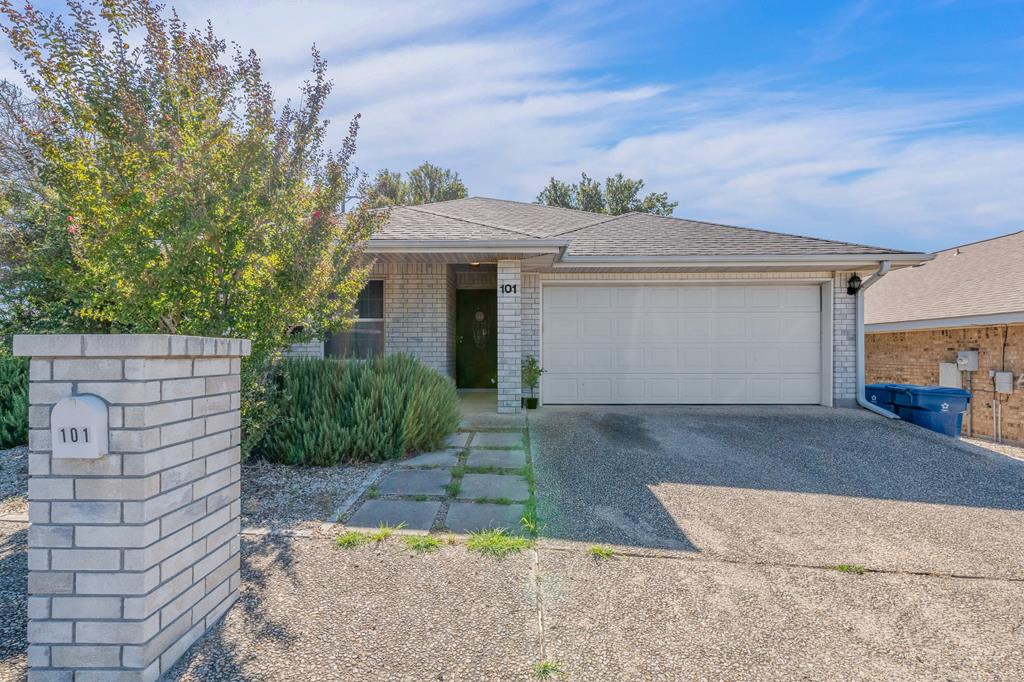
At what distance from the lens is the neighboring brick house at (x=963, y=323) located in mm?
10055

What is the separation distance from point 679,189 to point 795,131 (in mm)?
19150

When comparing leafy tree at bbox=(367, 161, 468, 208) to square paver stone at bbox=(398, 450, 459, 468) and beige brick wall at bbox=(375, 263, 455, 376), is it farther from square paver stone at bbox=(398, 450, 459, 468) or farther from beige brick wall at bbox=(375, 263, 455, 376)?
square paver stone at bbox=(398, 450, 459, 468)

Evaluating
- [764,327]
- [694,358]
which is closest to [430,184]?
[694,358]

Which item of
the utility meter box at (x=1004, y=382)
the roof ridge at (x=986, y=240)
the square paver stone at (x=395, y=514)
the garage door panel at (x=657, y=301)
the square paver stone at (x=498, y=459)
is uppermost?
the roof ridge at (x=986, y=240)

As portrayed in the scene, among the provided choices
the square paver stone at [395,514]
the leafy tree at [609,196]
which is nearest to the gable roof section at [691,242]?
the square paver stone at [395,514]

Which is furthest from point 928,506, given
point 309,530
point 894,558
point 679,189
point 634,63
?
point 679,189

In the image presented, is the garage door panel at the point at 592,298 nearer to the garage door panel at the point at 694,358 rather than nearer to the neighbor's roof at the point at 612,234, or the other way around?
the neighbor's roof at the point at 612,234

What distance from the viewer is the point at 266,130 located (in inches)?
140

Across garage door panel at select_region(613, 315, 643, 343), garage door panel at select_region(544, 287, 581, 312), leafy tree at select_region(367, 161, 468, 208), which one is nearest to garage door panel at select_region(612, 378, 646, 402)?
garage door panel at select_region(613, 315, 643, 343)

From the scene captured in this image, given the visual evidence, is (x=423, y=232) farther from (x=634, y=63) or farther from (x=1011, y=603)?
(x=1011, y=603)

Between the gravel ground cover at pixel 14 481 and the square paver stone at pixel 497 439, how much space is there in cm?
379

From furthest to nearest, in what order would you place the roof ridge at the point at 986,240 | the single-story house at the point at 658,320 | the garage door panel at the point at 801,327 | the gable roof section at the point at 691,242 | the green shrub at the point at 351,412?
the roof ridge at the point at 986,240 → the garage door panel at the point at 801,327 → the single-story house at the point at 658,320 → the gable roof section at the point at 691,242 → the green shrub at the point at 351,412

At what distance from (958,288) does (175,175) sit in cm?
1482

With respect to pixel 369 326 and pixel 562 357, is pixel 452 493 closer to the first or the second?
pixel 562 357
